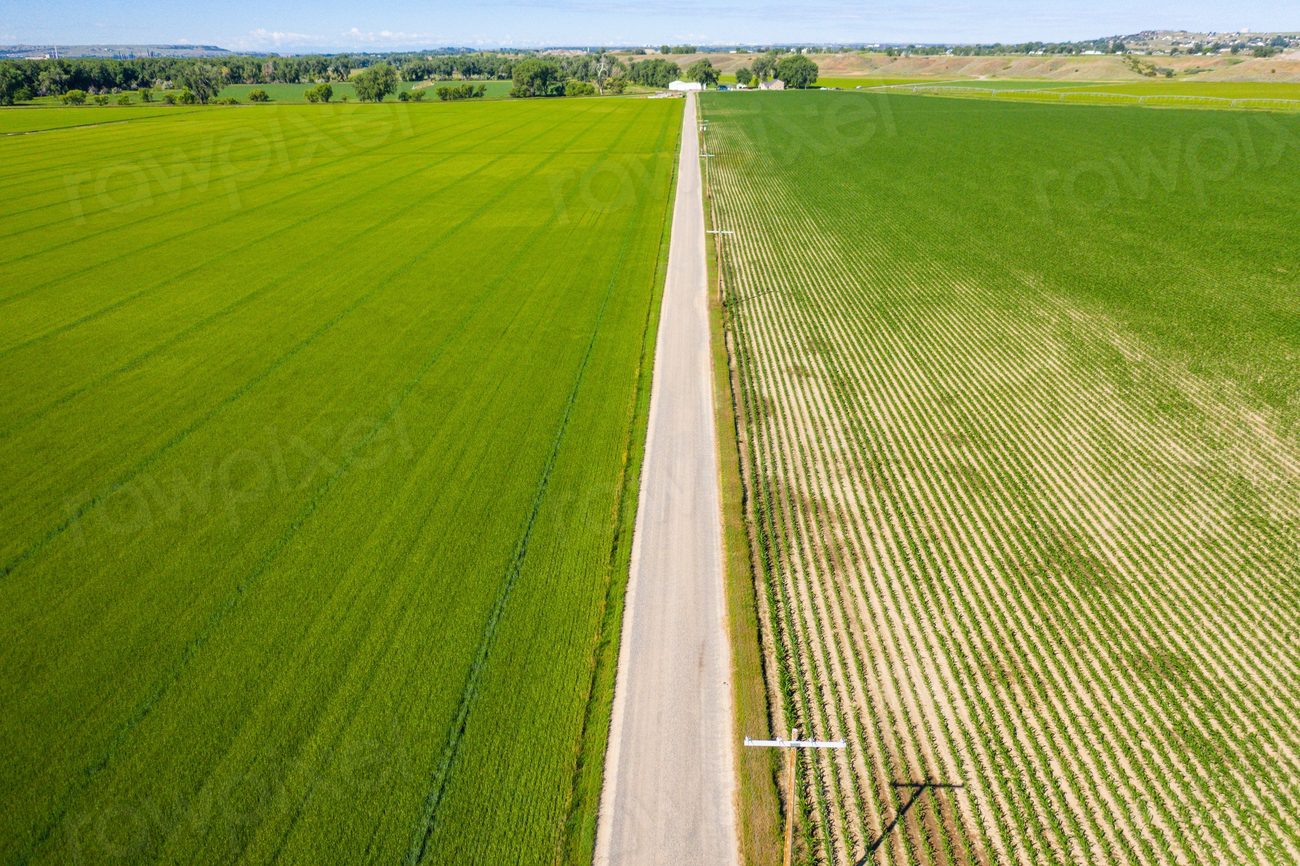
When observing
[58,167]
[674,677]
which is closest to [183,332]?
[674,677]

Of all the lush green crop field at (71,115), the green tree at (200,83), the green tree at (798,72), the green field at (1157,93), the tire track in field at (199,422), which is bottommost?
the tire track in field at (199,422)

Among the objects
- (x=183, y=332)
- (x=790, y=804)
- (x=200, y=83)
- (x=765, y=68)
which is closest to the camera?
(x=790, y=804)

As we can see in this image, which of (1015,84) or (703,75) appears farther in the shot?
(703,75)

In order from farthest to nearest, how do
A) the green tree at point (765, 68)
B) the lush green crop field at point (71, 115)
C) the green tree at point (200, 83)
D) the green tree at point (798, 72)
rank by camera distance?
1. the green tree at point (765, 68)
2. the green tree at point (798, 72)
3. the green tree at point (200, 83)
4. the lush green crop field at point (71, 115)

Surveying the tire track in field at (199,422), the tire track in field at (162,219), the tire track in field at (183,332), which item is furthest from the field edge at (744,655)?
the tire track in field at (162,219)

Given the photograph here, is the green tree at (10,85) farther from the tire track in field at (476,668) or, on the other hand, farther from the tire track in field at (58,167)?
the tire track in field at (476,668)

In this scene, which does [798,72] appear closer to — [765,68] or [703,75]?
[765,68]

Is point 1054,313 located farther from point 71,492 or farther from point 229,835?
point 71,492
